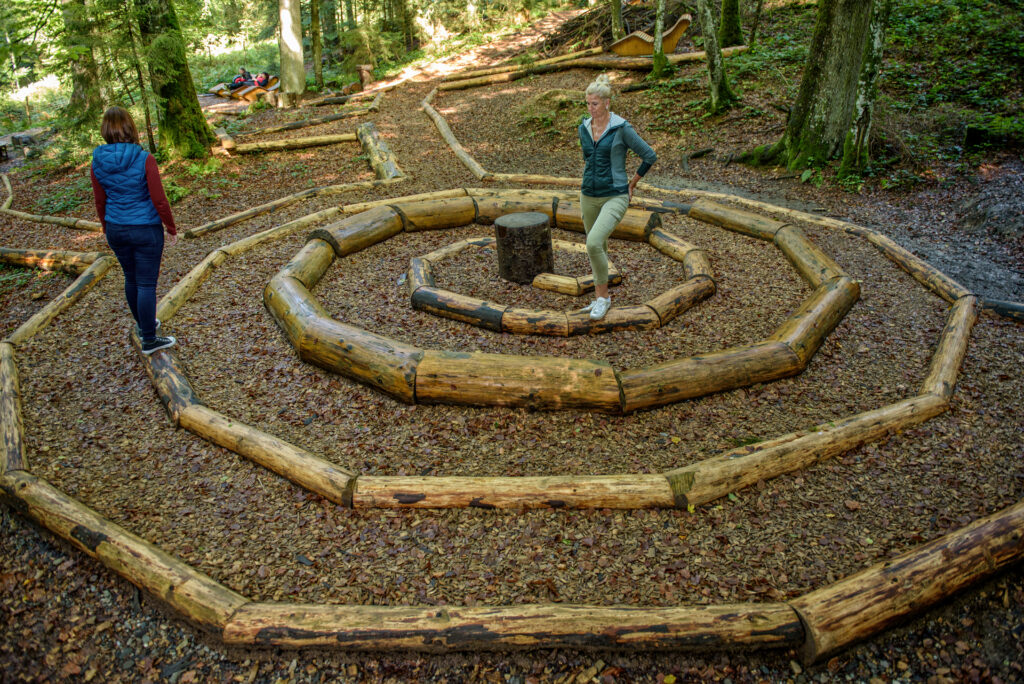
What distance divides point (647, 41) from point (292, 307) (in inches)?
570

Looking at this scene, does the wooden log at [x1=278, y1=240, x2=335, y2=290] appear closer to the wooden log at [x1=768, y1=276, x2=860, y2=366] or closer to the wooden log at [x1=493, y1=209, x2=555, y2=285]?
the wooden log at [x1=493, y1=209, x2=555, y2=285]

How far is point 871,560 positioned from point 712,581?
2.93ft

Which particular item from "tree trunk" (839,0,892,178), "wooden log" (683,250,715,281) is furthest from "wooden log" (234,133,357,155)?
"tree trunk" (839,0,892,178)

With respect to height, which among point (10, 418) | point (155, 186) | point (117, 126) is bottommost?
point (10, 418)

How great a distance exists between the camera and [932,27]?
13641 mm

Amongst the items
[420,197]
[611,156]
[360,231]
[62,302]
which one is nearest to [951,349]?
[611,156]

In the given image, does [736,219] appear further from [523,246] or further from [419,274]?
[419,274]

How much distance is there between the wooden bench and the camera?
16.0 m

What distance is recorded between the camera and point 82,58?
31.2ft

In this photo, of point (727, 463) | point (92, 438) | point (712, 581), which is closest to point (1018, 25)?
point (727, 463)

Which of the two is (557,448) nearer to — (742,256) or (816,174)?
(742,256)

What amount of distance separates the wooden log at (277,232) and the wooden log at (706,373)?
215 inches

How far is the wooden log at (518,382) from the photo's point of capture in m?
4.37

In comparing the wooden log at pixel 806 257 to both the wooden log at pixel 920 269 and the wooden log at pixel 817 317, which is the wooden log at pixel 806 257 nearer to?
the wooden log at pixel 817 317
